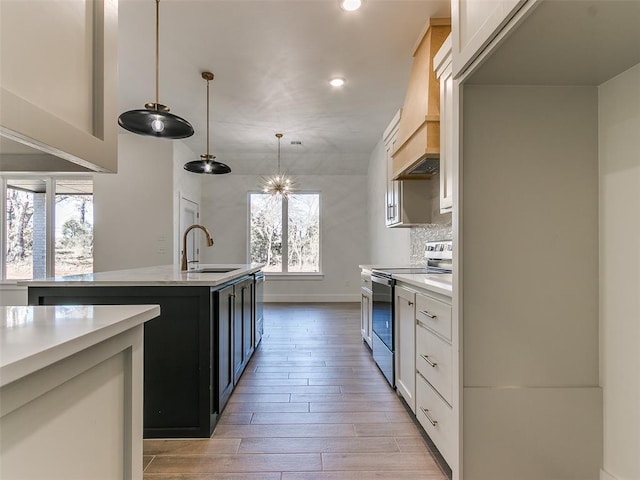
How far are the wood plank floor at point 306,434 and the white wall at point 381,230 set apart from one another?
1847mm

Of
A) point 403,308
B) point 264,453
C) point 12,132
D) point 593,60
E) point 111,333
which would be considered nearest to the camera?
point 12,132

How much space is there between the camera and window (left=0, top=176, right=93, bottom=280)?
5508 millimetres

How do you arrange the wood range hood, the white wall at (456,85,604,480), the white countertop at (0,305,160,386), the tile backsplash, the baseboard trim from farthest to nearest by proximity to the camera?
the baseboard trim → the tile backsplash → the wood range hood → the white wall at (456,85,604,480) → the white countertop at (0,305,160,386)

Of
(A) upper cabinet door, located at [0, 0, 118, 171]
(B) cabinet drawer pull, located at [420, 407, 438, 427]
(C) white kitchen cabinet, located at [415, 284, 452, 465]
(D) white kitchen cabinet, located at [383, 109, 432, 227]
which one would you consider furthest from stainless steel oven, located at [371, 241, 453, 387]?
(A) upper cabinet door, located at [0, 0, 118, 171]

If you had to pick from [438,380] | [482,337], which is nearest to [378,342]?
[438,380]

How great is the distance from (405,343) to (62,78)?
230cm

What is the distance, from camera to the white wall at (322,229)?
23.4ft

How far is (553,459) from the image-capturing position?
1.43 meters

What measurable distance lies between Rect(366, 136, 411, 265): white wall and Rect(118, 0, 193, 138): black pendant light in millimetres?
2715

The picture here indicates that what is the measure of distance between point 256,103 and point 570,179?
370 centimetres

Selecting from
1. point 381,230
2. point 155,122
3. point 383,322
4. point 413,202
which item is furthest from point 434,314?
point 381,230

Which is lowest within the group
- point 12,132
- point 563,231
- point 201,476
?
point 201,476

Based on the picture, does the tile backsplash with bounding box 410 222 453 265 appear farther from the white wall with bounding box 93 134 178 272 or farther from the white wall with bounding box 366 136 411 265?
the white wall with bounding box 93 134 178 272

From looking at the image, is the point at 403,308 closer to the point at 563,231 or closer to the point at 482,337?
the point at 482,337
